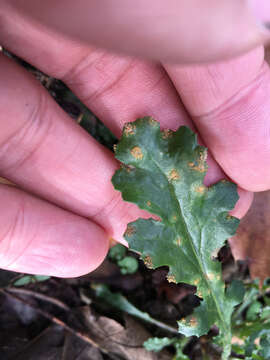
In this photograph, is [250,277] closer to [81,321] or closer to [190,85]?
[81,321]

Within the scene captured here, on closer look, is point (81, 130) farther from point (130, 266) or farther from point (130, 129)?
point (130, 266)

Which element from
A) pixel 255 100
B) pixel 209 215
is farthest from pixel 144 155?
pixel 255 100

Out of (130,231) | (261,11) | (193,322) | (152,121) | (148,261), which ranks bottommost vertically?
(193,322)

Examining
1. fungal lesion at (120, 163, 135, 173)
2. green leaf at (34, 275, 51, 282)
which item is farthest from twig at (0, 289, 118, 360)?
fungal lesion at (120, 163, 135, 173)

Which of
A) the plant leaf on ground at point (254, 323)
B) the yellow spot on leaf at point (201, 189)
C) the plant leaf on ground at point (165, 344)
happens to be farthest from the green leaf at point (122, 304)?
the yellow spot on leaf at point (201, 189)

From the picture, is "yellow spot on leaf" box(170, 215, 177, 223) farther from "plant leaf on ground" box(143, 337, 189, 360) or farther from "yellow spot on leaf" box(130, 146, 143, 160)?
"plant leaf on ground" box(143, 337, 189, 360)

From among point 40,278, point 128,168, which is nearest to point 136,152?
point 128,168
